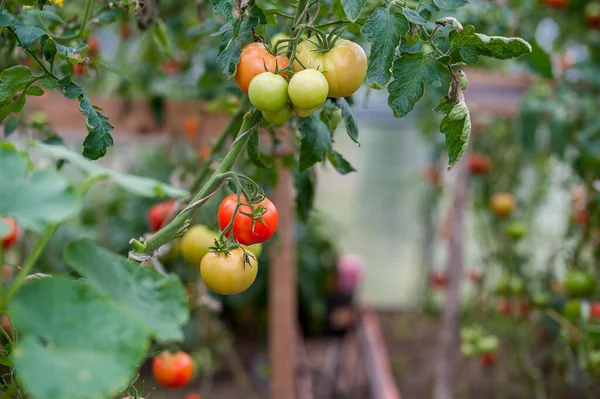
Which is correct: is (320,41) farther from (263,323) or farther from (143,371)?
(263,323)

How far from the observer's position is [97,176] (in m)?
0.46

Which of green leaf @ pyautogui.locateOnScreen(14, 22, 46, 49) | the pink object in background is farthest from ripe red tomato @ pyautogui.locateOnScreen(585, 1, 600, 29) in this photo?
green leaf @ pyautogui.locateOnScreen(14, 22, 46, 49)

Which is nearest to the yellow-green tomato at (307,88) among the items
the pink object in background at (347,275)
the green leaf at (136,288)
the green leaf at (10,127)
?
the green leaf at (136,288)

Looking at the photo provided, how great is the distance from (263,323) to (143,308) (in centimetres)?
279

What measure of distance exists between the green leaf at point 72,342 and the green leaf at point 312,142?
44 centimetres

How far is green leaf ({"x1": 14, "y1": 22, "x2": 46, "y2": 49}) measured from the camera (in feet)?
2.48

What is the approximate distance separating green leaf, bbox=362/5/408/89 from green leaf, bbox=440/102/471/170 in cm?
8

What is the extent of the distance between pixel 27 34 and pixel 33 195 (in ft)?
1.37

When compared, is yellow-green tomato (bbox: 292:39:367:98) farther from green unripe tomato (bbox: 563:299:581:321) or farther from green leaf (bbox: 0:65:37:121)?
green unripe tomato (bbox: 563:299:581:321)

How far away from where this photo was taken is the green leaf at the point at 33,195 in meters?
0.41

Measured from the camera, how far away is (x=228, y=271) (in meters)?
0.68

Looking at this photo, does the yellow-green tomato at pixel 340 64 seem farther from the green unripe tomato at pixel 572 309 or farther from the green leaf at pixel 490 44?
the green unripe tomato at pixel 572 309

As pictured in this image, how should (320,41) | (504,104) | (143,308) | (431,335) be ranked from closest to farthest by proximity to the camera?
1. (143,308)
2. (320,41)
3. (504,104)
4. (431,335)

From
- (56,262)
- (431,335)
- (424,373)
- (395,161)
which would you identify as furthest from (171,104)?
(395,161)
